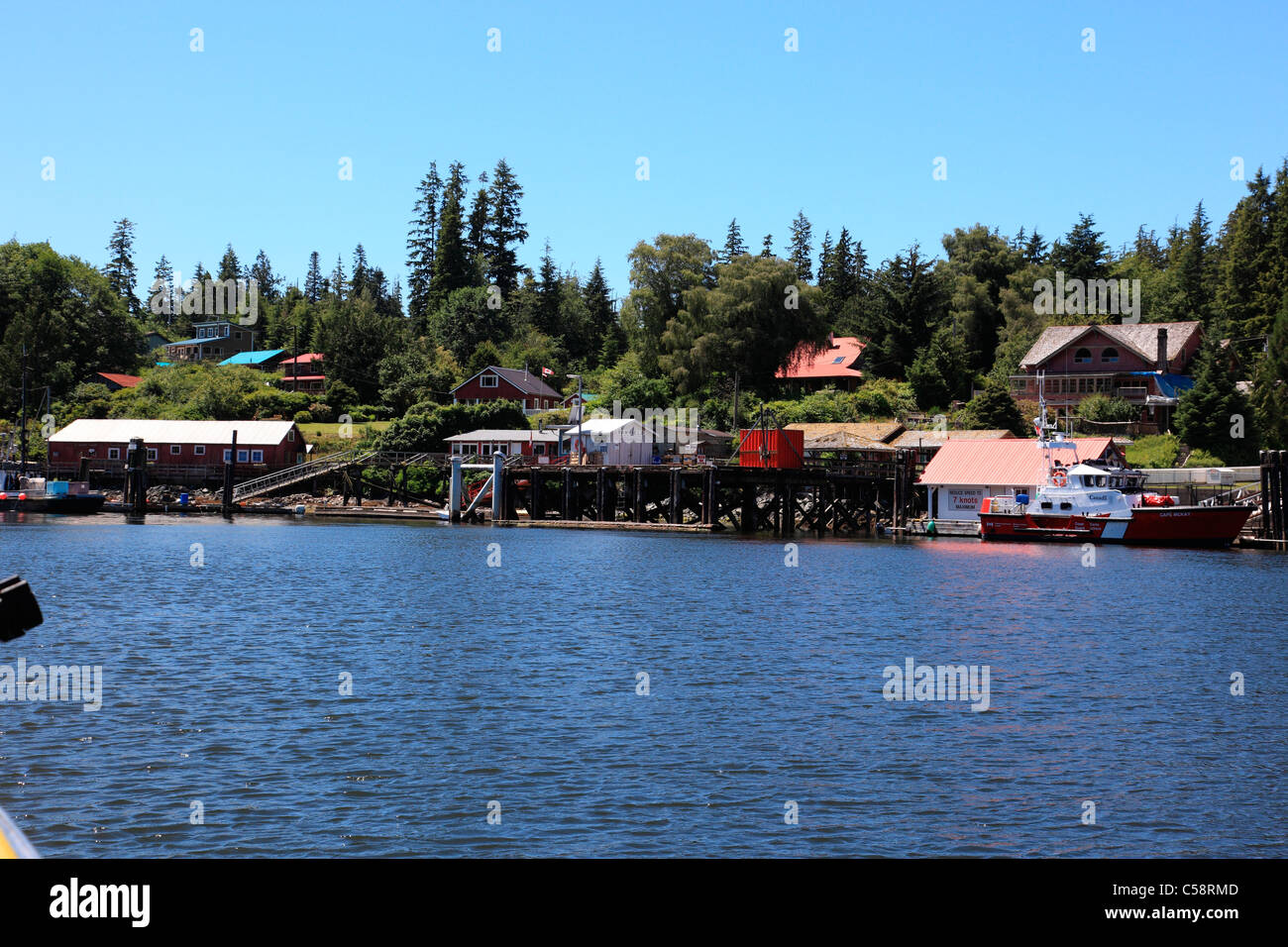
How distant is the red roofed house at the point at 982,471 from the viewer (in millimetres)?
69562

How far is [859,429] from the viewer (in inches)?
3506

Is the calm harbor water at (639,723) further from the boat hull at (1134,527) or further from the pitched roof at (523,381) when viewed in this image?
the pitched roof at (523,381)

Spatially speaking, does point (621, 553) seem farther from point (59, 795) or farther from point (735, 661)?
point (59, 795)

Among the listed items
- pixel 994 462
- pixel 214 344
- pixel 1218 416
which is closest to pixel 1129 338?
pixel 1218 416

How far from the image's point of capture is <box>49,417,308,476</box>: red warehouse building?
313ft

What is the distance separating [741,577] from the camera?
46688 millimetres

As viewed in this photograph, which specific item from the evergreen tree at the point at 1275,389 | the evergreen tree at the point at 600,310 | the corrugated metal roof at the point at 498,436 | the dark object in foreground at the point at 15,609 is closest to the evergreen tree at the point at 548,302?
the evergreen tree at the point at 600,310

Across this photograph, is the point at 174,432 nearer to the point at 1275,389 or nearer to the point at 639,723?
the point at 1275,389

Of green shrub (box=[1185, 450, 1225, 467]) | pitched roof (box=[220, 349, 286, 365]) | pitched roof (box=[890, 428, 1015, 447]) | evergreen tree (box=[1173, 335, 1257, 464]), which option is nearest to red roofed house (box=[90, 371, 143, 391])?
pitched roof (box=[220, 349, 286, 365])

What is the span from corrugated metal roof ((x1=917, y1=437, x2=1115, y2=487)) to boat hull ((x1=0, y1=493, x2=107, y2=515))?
60.8 meters

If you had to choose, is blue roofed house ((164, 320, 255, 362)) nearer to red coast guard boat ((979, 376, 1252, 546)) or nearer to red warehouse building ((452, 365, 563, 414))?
red warehouse building ((452, 365, 563, 414))

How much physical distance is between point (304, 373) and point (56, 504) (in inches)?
2259

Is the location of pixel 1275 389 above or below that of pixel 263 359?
below
